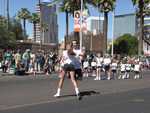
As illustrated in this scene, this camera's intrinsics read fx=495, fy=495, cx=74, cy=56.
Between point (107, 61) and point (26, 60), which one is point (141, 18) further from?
point (107, 61)

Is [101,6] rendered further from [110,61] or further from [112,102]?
[112,102]

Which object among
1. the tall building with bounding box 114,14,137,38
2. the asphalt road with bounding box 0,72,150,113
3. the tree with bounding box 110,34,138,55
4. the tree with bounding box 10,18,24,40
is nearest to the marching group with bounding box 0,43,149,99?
the asphalt road with bounding box 0,72,150,113

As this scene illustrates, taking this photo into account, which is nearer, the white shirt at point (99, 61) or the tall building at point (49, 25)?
the white shirt at point (99, 61)

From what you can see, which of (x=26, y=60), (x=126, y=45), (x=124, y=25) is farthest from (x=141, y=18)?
(x=124, y=25)

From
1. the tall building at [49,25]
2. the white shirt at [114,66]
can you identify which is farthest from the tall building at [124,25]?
the white shirt at [114,66]

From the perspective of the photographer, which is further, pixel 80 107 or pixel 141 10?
pixel 141 10

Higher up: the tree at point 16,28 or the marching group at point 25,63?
the tree at point 16,28

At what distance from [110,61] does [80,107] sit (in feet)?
48.3

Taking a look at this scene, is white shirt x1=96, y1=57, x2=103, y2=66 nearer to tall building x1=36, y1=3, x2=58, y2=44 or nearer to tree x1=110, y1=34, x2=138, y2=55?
tree x1=110, y1=34, x2=138, y2=55

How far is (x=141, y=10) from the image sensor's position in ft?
170

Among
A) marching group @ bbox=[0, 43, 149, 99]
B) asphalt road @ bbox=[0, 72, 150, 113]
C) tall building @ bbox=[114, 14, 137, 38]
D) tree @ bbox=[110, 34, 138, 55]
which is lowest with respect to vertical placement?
asphalt road @ bbox=[0, 72, 150, 113]

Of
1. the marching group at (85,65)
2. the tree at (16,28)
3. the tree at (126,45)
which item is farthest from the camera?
the tree at (126,45)

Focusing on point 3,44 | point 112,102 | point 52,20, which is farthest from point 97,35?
point 112,102

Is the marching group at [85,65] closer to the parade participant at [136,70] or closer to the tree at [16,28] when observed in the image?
the parade participant at [136,70]
